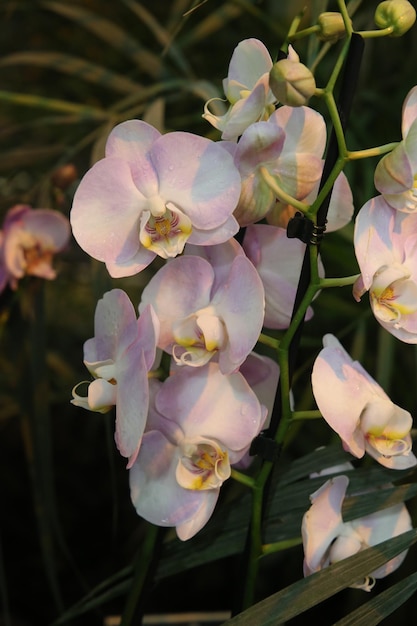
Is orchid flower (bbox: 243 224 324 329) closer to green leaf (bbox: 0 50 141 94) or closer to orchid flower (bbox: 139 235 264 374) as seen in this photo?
orchid flower (bbox: 139 235 264 374)

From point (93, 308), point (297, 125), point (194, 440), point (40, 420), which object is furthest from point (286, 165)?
point (93, 308)

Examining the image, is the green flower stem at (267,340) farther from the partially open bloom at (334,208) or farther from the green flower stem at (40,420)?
the green flower stem at (40,420)

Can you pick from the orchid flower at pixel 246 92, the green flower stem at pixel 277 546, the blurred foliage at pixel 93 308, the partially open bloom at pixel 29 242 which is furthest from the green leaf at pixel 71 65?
the green flower stem at pixel 277 546

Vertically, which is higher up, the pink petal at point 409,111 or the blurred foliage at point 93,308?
the pink petal at point 409,111

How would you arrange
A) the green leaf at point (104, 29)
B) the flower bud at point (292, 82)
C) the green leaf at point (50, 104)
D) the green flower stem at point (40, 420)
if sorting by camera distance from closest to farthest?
the flower bud at point (292, 82) → the green flower stem at point (40, 420) → the green leaf at point (50, 104) → the green leaf at point (104, 29)

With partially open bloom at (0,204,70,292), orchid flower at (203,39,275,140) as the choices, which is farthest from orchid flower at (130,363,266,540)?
partially open bloom at (0,204,70,292)

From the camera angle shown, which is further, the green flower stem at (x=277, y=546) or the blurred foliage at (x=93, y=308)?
the blurred foliage at (x=93, y=308)

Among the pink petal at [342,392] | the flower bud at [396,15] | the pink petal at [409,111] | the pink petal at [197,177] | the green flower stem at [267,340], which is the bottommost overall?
the pink petal at [342,392]
